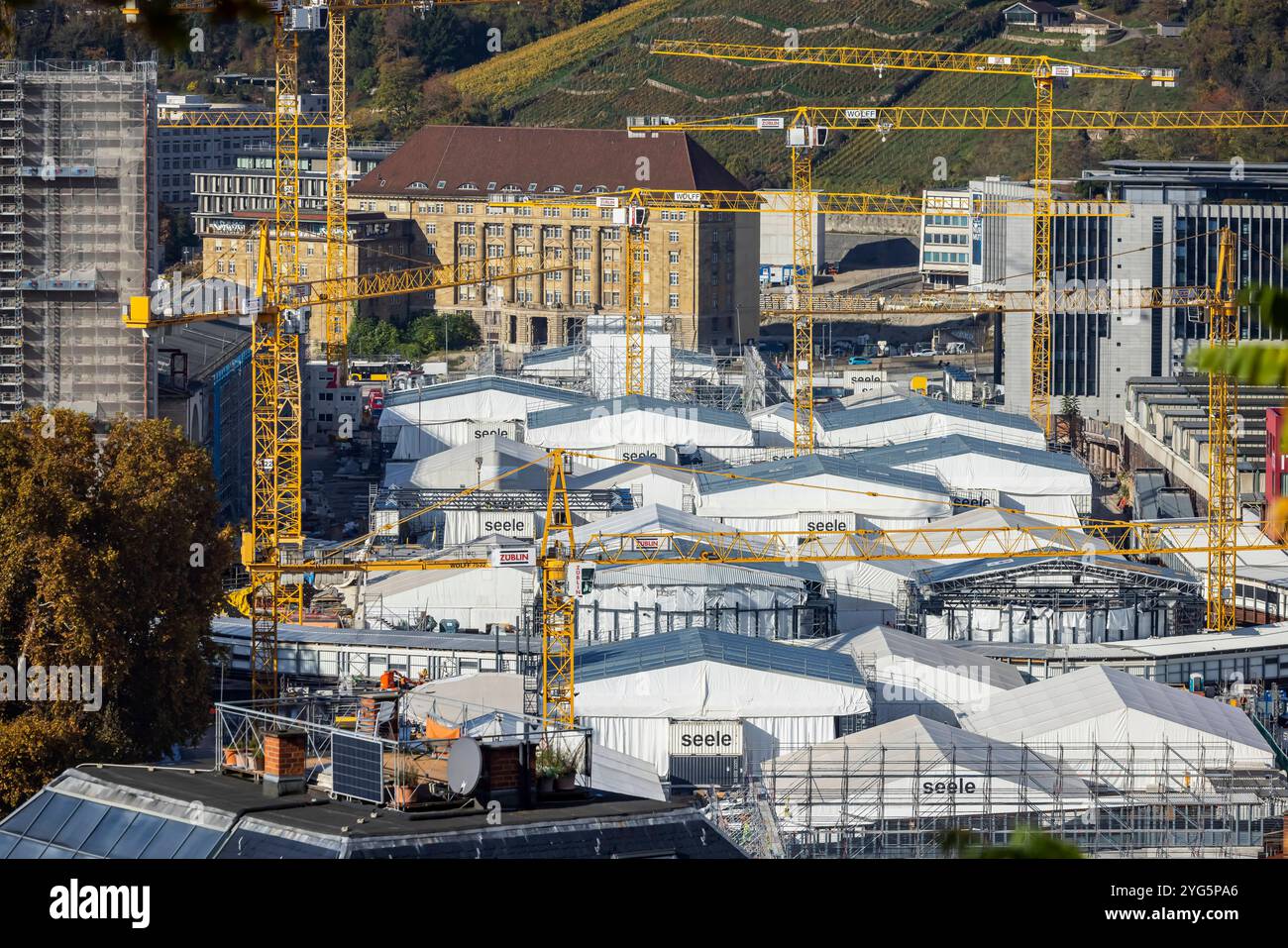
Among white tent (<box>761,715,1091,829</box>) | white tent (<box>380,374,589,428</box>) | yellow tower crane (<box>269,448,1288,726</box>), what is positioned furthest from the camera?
white tent (<box>380,374,589,428</box>)

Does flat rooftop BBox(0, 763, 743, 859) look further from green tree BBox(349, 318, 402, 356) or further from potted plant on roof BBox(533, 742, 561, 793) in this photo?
green tree BBox(349, 318, 402, 356)

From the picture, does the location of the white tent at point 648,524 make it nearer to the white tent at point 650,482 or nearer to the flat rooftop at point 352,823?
the white tent at point 650,482

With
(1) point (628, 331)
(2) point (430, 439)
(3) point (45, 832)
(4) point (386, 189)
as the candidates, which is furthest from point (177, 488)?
(4) point (386, 189)

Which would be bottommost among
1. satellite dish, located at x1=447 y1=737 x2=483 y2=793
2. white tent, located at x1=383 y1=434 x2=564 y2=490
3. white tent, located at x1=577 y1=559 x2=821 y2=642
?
white tent, located at x1=577 y1=559 x2=821 y2=642

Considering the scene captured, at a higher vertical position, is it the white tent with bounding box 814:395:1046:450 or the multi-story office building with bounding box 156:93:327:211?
the multi-story office building with bounding box 156:93:327:211

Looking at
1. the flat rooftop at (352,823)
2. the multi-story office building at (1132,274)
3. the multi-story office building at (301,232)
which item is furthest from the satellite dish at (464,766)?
the multi-story office building at (301,232)

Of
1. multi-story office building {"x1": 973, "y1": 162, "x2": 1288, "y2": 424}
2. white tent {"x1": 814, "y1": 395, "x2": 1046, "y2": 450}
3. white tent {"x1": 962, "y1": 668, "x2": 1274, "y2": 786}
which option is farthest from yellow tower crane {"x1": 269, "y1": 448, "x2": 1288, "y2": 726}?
multi-story office building {"x1": 973, "y1": 162, "x2": 1288, "y2": 424}

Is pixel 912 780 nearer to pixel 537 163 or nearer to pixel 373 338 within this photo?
pixel 373 338

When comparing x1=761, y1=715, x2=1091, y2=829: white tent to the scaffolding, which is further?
x1=761, y1=715, x2=1091, y2=829: white tent

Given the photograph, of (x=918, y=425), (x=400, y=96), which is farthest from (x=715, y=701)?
(x=400, y=96)
